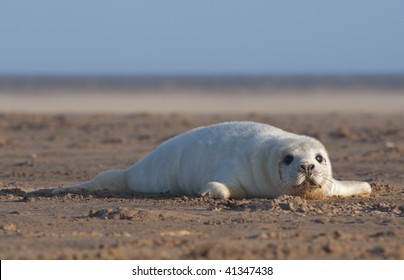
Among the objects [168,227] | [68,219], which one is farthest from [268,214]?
[68,219]

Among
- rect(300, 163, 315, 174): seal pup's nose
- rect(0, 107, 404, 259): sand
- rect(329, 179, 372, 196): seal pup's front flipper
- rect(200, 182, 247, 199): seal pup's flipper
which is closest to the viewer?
rect(0, 107, 404, 259): sand

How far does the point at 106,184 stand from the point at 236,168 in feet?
5.30

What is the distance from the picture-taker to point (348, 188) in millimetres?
10398

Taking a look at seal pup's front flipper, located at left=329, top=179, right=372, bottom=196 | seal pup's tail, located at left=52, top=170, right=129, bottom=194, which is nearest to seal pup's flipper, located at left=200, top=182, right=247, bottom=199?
seal pup's front flipper, located at left=329, top=179, right=372, bottom=196

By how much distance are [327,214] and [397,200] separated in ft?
4.75

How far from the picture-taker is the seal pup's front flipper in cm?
1021

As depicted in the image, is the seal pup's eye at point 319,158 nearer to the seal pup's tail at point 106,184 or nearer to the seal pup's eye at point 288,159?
the seal pup's eye at point 288,159

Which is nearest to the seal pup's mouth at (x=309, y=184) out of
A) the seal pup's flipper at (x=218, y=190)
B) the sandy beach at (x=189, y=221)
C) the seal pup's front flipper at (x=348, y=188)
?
the sandy beach at (x=189, y=221)

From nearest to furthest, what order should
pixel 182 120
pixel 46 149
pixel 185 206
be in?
pixel 185 206, pixel 46 149, pixel 182 120

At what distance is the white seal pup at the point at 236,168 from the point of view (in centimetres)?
997

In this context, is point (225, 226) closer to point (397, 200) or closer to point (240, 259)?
point (240, 259)

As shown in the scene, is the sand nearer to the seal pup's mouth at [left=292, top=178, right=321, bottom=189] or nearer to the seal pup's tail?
the seal pup's mouth at [left=292, top=178, right=321, bottom=189]

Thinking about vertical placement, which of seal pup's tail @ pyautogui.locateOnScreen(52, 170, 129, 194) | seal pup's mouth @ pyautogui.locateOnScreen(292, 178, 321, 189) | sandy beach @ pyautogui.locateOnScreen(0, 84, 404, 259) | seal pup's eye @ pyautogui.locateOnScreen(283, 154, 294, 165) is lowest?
sandy beach @ pyautogui.locateOnScreen(0, 84, 404, 259)

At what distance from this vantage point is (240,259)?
6645mm
